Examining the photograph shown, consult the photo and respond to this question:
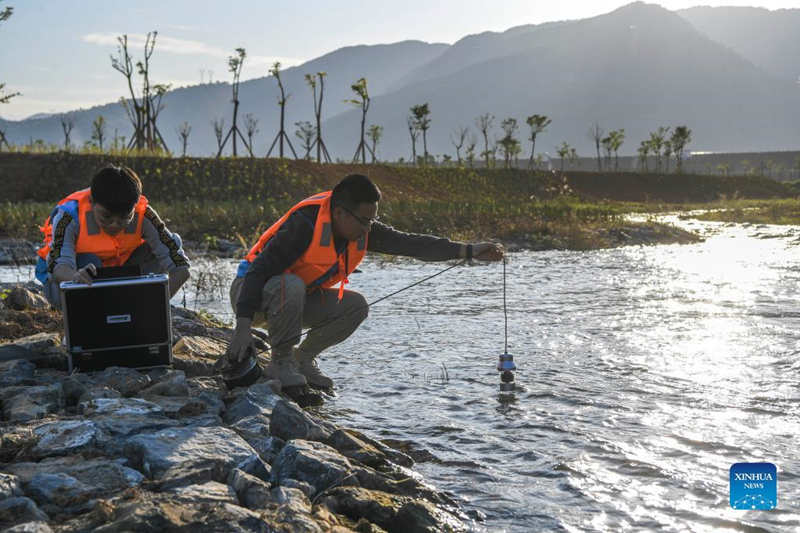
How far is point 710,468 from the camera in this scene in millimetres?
3859

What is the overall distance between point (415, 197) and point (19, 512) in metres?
32.4

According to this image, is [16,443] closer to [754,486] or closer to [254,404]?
[254,404]

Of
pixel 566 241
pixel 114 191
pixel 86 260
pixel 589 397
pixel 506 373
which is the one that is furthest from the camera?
pixel 566 241

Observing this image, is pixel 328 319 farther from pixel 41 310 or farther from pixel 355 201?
pixel 41 310

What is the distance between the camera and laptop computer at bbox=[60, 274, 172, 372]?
445 cm

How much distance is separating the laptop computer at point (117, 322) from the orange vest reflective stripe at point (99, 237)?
60 cm

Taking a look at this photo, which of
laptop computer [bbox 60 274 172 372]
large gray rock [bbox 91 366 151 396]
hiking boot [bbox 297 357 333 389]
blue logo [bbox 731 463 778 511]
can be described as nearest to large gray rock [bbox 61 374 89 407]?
large gray rock [bbox 91 366 151 396]

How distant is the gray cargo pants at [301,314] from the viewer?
4887 millimetres

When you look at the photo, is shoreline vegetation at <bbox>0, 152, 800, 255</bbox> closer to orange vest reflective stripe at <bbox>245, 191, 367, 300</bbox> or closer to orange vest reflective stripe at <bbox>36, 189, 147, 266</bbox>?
orange vest reflective stripe at <bbox>36, 189, 147, 266</bbox>

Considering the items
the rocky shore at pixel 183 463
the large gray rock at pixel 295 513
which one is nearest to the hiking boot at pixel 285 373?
the rocky shore at pixel 183 463

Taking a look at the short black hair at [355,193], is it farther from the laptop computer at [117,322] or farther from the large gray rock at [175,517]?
the large gray rock at [175,517]

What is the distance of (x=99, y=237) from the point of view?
502 cm

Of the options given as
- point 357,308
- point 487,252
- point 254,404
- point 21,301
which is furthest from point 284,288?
point 21,301

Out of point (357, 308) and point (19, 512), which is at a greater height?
point (357, 308)
